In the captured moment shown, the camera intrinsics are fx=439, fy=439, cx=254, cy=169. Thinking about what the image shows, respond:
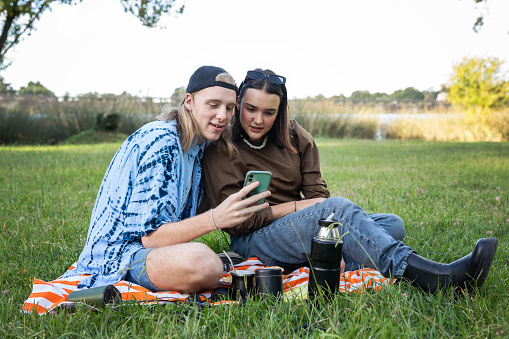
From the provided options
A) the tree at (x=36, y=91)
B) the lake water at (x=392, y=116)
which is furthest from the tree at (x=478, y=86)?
the tree at (x=36, y=91)

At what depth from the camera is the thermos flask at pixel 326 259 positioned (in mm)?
2305

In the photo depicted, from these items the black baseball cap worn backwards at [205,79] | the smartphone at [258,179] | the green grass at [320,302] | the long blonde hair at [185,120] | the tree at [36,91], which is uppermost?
the tree at [36,91]

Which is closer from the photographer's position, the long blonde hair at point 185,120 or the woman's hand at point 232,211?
the woman's hand at point 232,211

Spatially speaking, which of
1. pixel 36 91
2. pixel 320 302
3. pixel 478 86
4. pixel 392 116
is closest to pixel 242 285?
pixel 320 302

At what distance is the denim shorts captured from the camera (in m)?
2.54

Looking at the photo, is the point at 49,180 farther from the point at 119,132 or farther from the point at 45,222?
the point at 119,132

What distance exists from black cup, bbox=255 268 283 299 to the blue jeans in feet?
1.17

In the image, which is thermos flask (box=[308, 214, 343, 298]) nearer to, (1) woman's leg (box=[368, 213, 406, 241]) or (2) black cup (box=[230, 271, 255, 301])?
(2) black cup (box=[230, 271, 255, 301])

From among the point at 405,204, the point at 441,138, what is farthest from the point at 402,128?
the point at 405,204

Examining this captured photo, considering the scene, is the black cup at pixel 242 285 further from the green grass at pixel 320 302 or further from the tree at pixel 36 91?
the tree at pixel 36 91

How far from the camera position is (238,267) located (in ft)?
10.1

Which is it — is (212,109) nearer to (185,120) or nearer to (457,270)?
(185,120)

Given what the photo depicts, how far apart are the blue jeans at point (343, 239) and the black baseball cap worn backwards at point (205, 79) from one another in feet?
3.26

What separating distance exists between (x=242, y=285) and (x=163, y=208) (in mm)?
631
